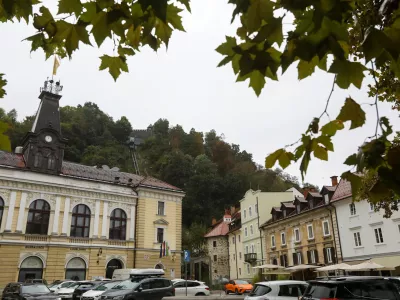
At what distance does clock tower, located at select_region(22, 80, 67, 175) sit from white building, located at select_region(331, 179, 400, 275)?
27.1 meters

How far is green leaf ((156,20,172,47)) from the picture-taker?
9.32 ft

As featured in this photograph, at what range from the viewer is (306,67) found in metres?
2.38

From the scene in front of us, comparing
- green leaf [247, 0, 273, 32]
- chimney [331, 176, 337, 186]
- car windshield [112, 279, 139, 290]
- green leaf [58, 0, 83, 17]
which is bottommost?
car windshield [112, 279, 139, 290]

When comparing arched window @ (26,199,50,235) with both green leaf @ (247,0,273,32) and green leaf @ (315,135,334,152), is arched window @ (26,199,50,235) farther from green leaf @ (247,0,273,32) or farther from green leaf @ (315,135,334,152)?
green leaf @ (247,0,273,32)

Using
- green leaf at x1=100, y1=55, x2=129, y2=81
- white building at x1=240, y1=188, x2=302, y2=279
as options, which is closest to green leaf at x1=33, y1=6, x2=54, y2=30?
green leaf at x1=100, y1=55, x2=129, y2=81

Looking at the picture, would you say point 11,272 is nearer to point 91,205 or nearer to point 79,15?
point 91,205

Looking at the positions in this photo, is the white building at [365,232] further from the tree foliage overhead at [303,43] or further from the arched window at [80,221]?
the tree foliage overhead at [303,43]

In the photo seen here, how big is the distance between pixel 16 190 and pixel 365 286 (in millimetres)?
30982

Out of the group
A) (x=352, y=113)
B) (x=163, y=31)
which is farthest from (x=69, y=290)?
(x=352, y=113)

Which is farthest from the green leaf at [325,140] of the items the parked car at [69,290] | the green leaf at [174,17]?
the parked car at [69,290]

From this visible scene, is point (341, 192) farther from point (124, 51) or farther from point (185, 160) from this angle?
point (185, 160)

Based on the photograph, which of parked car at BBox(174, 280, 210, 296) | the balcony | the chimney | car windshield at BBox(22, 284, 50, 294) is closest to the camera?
car windshield at BBox(22, 284, 50, 294)

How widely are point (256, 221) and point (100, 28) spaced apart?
151 ft

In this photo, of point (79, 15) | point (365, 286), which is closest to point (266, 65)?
point (79, 15)
